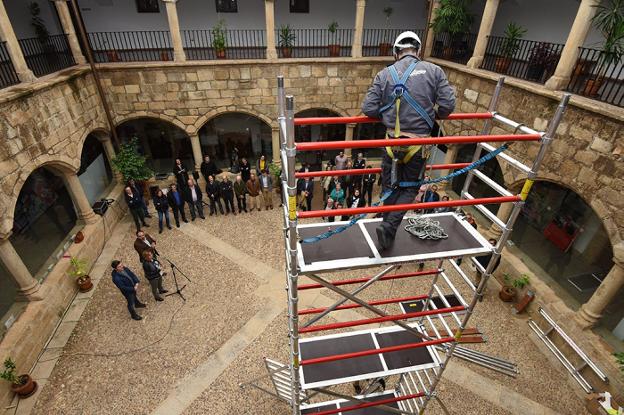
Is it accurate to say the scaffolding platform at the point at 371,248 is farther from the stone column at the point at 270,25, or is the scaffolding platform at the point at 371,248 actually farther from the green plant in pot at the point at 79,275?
the stone column at the point at 270,25

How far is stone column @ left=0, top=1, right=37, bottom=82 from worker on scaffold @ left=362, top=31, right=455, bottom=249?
834cm

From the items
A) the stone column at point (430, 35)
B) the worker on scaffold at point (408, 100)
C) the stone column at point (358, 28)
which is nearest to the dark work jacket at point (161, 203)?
the stone column at point (358, 28)

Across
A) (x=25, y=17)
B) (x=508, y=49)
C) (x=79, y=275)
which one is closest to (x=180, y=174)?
(x=79, y=275)

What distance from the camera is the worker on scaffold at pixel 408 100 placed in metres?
2.51

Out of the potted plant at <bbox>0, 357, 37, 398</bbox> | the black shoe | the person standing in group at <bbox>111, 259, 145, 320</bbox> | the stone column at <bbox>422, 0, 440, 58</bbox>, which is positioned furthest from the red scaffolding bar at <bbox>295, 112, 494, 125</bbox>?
the stone column at <bbox>422, 0, 440, 58</bbox>

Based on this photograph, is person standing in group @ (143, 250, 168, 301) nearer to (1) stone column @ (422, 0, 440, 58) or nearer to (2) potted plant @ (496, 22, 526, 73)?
(2) potted plant @ (496, 22, 526, 73)

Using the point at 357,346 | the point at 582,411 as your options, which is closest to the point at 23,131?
the point at 357,346

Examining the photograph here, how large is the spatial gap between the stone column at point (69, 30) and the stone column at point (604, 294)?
13.2m

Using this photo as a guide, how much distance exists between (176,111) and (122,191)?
3.04 metres

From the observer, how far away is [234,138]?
1295 cm

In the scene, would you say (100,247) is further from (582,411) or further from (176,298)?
(582,411)

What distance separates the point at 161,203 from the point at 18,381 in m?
4.66

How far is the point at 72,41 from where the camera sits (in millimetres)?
9031

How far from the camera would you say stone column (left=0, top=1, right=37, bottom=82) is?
678cm
